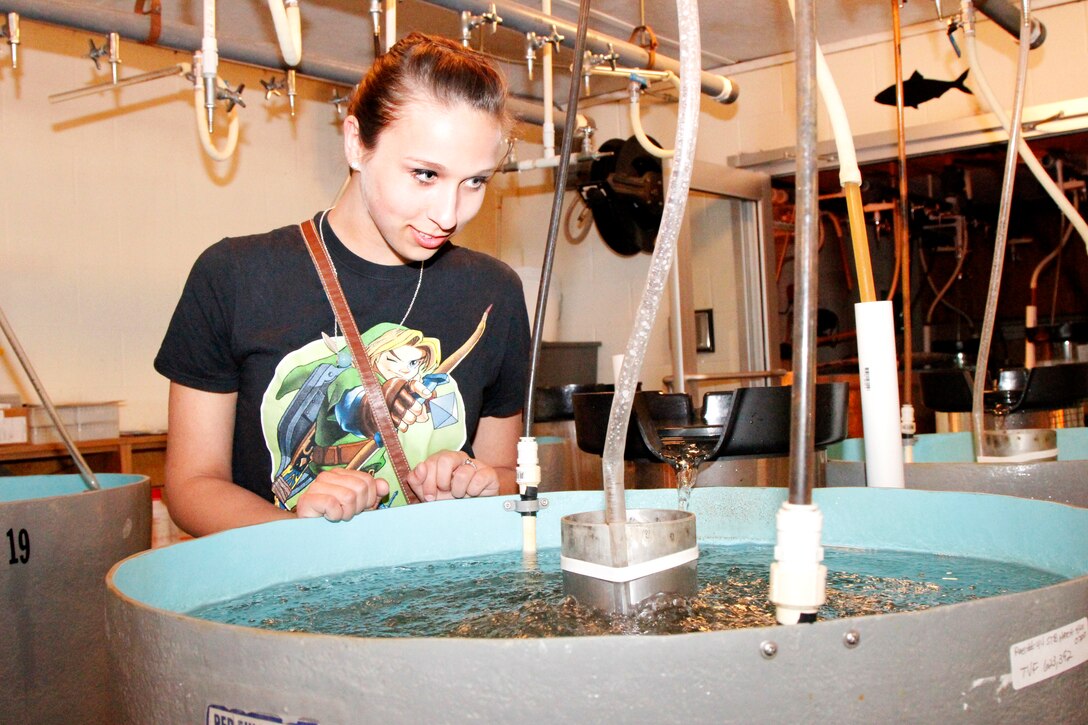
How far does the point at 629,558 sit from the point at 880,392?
0.43 m

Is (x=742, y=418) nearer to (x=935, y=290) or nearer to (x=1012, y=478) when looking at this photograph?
(x=1012, y=478)

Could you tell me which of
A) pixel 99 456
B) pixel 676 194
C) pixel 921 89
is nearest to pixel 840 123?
pixel 676 194

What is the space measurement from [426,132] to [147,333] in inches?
125

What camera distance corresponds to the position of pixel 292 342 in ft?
4.09

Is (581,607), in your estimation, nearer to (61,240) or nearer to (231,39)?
(231,39)

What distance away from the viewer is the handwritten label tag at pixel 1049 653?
1.53 ft

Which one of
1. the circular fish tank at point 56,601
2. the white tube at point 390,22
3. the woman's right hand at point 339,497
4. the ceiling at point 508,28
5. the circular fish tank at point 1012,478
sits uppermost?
the ceiling at point 508,28

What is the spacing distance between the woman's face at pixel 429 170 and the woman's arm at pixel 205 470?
1.09ft

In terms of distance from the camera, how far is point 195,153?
4180 mm

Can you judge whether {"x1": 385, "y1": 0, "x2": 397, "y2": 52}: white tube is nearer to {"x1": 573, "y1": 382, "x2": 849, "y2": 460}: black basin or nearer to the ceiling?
{"x1": 573, "y1": 382, "x2": 849, "y2": 460}: black basin

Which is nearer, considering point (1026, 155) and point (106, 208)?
point (1026, 155)

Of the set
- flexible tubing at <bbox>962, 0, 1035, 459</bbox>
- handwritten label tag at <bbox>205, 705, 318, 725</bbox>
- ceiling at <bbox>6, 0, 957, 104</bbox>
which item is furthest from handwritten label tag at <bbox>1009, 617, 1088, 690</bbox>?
ceiling at <bbox>6, 0, 957, 104</bbox>

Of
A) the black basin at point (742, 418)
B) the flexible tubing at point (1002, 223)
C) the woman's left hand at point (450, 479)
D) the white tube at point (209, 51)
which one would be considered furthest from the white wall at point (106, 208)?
the flexible tubing at point (1002, 223)

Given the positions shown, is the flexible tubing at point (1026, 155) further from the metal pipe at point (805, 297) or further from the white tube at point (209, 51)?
the white tube at point (209, 51)
